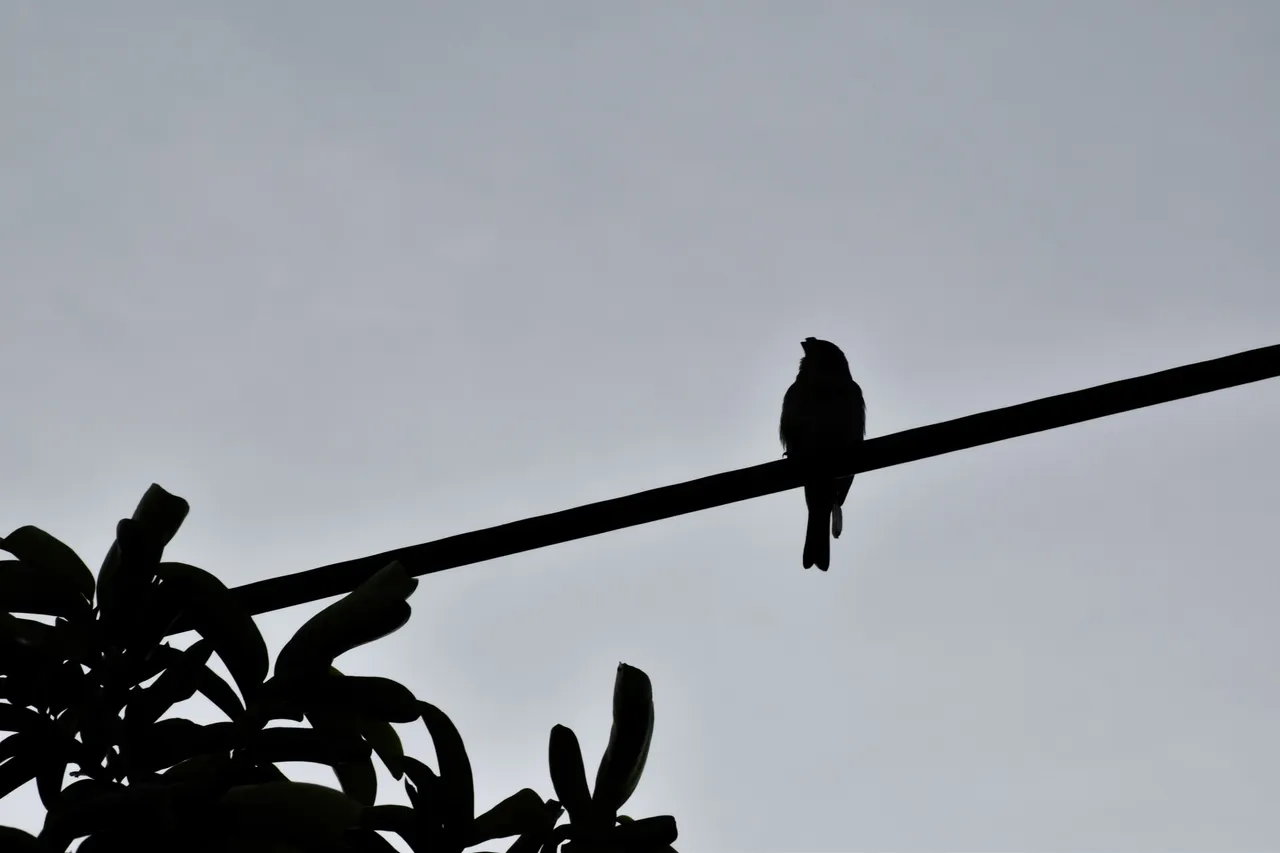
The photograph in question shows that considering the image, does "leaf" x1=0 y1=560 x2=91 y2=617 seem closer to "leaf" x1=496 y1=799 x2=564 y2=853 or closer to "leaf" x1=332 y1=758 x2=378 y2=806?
"leaf" x1=332 y1=758 x2=378 y2=806

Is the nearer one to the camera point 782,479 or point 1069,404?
point 1069,404

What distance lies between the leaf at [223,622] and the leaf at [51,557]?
0.40ft

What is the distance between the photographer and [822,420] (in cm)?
631

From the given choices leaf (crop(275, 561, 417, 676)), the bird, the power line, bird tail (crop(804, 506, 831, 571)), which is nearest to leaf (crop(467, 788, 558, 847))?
leaf (crop(275, 561, 417, 676))

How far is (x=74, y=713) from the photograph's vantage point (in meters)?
1.50

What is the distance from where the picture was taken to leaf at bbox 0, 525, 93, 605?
1616mm

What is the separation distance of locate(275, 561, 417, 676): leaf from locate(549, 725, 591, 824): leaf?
0.26 m

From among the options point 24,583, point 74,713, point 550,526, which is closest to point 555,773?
point 550,526

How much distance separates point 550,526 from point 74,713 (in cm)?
73

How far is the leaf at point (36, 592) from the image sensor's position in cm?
158

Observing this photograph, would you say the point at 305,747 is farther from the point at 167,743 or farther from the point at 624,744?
the point at 624,744

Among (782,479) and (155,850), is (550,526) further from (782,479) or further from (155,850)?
(155,850)

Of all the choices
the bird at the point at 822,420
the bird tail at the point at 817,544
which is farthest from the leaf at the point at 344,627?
the bird tail at the point at 817,544

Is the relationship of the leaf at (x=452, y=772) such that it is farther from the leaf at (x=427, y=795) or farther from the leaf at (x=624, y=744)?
the leaf at (x=624, y=744)
